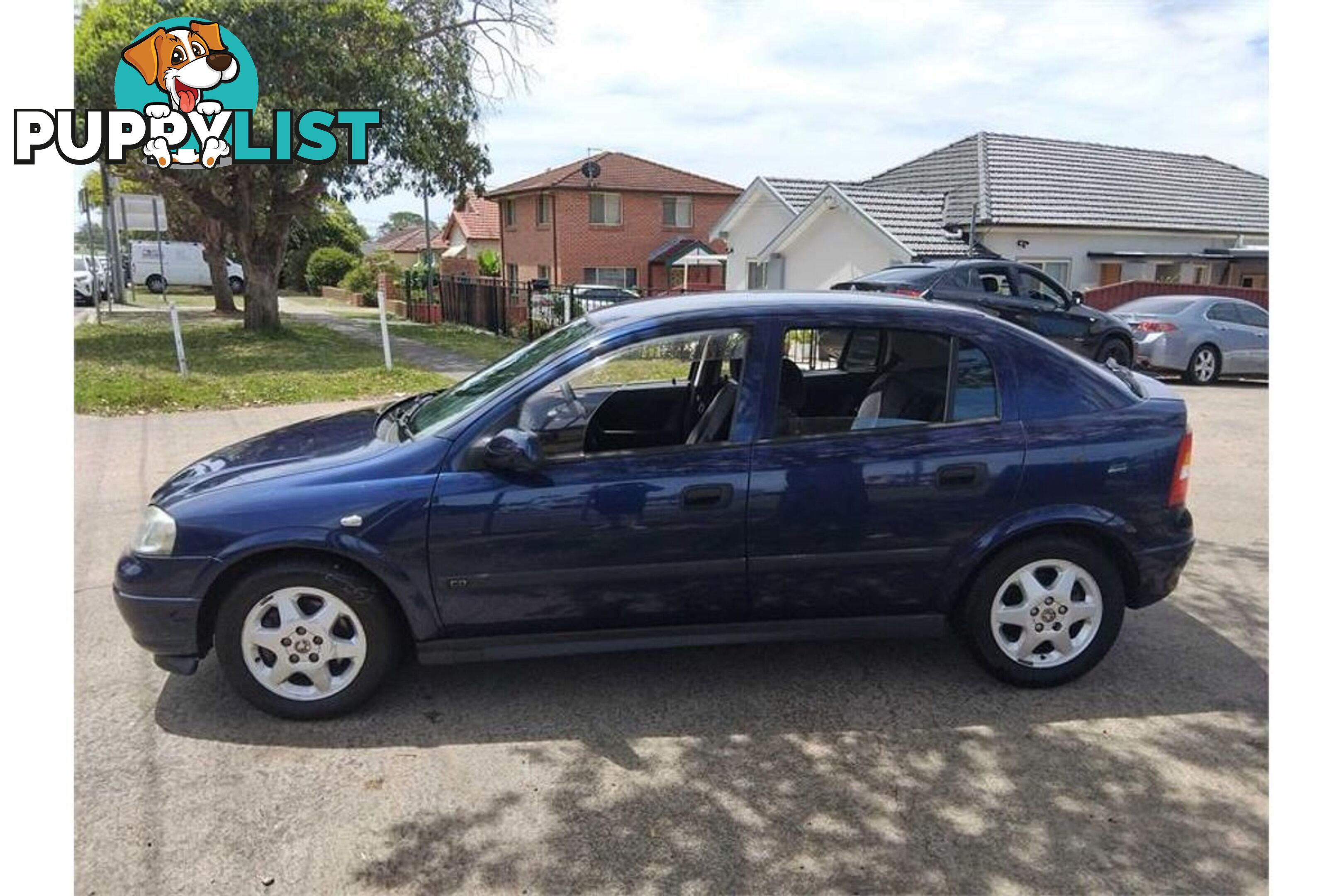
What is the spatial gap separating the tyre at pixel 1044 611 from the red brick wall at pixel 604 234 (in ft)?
102

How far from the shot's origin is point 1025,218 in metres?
22.6

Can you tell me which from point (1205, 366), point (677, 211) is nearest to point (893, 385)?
point (1205, 366)

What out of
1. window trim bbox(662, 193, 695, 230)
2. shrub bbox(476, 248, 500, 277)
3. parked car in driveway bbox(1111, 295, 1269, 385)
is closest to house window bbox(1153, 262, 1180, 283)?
parked car in driveway bbox(1111, 295, 1269, 385)

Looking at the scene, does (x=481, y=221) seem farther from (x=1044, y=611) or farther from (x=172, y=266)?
(x=1044, y=611)

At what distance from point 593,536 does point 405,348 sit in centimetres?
1552

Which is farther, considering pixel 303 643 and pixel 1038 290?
pixel 1038 290

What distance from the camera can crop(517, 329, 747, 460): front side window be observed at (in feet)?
12.1

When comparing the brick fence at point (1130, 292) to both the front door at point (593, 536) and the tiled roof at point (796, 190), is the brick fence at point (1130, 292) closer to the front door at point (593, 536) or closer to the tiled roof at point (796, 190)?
the tiled roof at point (796, 190)

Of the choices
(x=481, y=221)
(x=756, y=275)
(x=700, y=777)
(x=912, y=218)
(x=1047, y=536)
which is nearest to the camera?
(x=700, y=777)

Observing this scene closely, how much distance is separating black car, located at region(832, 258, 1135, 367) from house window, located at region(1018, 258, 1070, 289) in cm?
1005

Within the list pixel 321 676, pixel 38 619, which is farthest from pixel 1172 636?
pixel 38 619

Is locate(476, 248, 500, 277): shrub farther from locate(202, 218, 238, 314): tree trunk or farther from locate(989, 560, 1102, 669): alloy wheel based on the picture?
locate(989, 560, 1102, 669): alloy wheel

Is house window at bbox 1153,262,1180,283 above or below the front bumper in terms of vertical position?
above

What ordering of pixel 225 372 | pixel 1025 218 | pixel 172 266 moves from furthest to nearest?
1. pixel 172 266
2. pixel 1025 218
3. pixel 225 372
